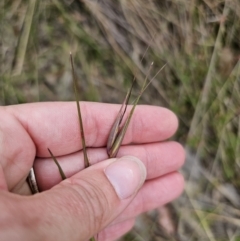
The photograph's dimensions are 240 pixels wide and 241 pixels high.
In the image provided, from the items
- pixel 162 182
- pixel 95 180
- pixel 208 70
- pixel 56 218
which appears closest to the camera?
pixel 56 218

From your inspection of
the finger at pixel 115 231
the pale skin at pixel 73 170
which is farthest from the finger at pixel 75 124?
the finger at pixel 115 231

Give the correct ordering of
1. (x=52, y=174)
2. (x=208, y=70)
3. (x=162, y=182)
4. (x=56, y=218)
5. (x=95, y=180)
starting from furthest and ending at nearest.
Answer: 1. (x=208, y=70)
2. (x=162, y=182)
3. (x=52, y=174)
4. (x=95, y=180)
5. (x=56, y=218)

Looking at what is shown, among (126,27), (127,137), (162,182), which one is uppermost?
(126,27)

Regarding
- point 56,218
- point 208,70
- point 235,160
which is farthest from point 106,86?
point 56,218

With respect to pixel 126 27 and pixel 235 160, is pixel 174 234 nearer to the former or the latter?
pixel 235 160

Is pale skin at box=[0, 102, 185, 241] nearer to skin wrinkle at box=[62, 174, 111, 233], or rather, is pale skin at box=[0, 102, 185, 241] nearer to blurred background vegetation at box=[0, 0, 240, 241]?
skin wrinkle at box=[62, 174, 111, 233]

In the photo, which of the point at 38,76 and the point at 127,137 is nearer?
the point at 127,137
